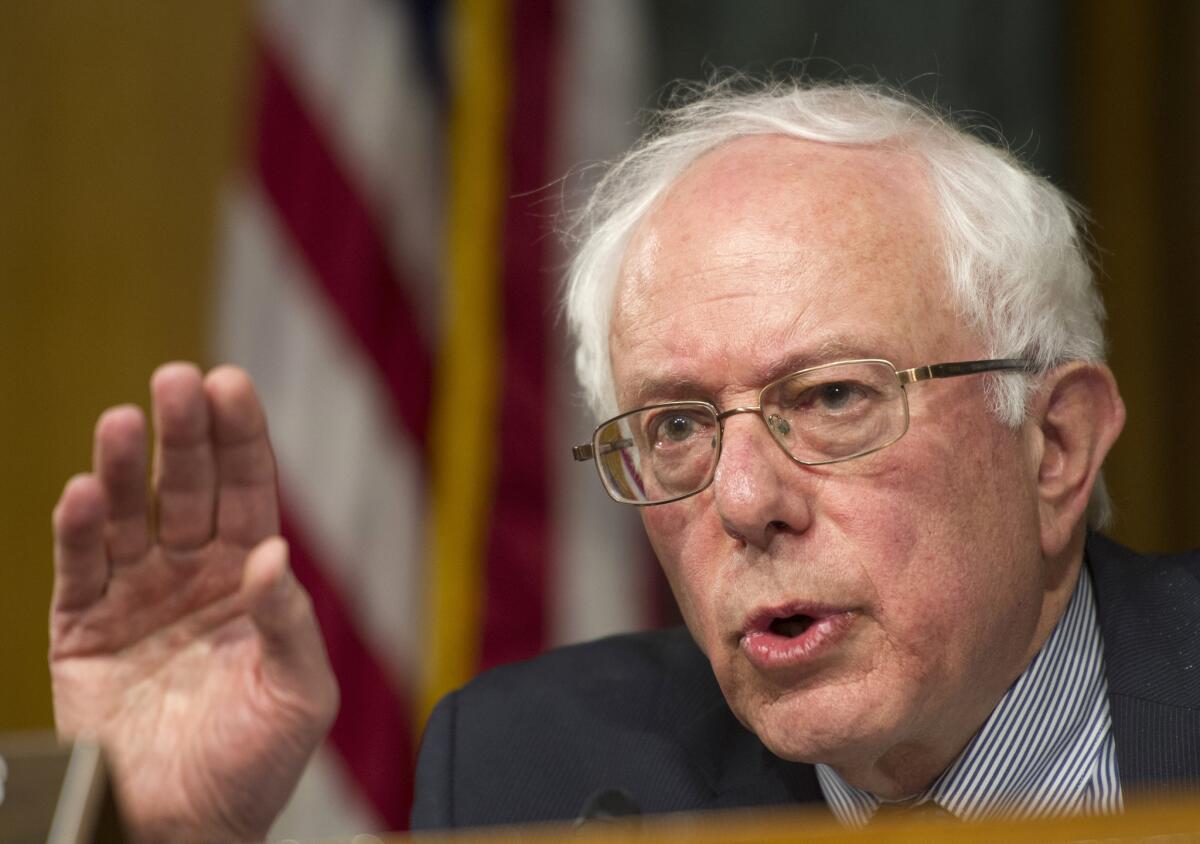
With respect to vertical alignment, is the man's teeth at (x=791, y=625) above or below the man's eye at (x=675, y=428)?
below

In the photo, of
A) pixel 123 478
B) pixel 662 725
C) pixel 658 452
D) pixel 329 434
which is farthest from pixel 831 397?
pixel 329 434

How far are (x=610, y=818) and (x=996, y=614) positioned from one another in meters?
0.52

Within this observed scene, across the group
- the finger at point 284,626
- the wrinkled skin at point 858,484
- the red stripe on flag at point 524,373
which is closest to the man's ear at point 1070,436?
the wrinkled skin at point 858,484

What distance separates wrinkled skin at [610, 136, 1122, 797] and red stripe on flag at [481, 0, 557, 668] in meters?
1.19

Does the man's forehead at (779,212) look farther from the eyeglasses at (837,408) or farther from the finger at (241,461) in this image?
the finger at (241,461)

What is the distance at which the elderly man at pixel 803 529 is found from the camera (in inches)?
57.9

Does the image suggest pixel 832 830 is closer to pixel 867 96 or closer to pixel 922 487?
pixel 922 487

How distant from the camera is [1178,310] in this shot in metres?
2.99

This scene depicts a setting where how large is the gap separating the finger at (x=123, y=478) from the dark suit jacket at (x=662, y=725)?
21.7 inches

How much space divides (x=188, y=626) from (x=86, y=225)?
1737 mm

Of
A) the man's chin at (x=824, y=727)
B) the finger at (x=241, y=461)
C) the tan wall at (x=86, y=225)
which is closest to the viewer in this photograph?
the man's chin at (x=824, y=727)

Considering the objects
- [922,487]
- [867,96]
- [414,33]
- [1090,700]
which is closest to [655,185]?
[867,96]

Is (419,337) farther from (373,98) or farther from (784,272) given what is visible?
(784,272)

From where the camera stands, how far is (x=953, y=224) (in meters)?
1.60
